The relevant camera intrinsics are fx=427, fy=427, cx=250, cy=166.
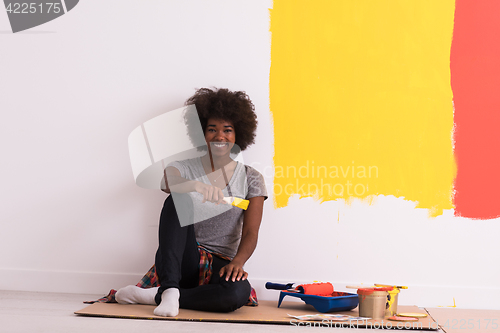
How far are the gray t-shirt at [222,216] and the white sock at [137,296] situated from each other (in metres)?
0.25

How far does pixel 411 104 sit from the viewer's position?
1743mm

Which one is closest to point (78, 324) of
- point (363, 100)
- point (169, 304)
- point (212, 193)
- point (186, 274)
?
point (169, 304)

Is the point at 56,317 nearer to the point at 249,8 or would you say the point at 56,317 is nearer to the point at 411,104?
the point at 249,8

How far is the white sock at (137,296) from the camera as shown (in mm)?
1397

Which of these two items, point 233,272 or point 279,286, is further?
point 279,286

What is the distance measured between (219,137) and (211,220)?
0.32 meters

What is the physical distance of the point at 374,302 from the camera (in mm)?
1282

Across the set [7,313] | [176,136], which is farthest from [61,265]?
[176,136]

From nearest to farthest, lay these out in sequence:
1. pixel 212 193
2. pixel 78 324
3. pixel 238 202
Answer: pixel 78 324 → pixel 212 193 → pixel 238 202

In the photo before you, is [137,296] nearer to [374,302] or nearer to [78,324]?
[78,324]

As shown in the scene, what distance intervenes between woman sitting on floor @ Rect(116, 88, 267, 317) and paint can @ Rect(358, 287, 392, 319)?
0.36 metres

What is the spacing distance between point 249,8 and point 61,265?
1.34 m

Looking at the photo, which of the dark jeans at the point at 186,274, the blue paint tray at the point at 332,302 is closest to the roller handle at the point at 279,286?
the blue paint tray at the point at 332,302

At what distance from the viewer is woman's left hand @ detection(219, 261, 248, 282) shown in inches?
52.0
